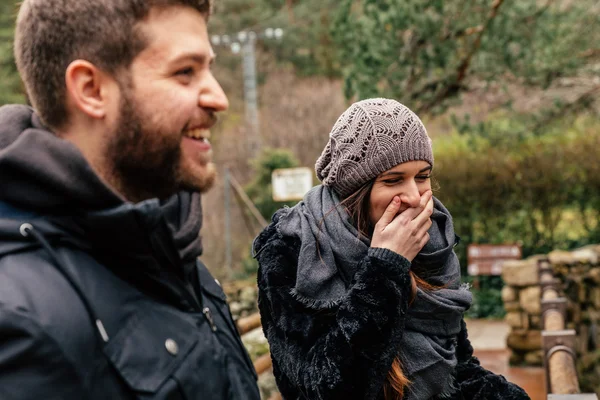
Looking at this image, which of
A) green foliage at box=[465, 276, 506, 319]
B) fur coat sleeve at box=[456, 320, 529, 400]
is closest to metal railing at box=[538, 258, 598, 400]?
fur coat sleeve at box=[456, 320, 529, 400]

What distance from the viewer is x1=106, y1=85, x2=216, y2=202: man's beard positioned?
4.03ft

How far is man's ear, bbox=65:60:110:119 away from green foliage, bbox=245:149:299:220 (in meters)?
13.4

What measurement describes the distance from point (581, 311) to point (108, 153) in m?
7.43

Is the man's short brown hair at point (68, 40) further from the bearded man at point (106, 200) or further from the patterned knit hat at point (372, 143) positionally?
the patterned knit hat at point (372, 143)

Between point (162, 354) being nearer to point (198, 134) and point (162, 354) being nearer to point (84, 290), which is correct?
point (84, 290)

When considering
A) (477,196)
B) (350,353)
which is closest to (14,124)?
(350,353)

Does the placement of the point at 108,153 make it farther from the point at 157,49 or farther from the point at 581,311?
the point at 581,311

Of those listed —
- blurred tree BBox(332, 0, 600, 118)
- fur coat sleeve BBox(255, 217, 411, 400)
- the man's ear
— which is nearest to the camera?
the man's ear

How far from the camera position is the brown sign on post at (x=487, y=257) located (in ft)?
39.0

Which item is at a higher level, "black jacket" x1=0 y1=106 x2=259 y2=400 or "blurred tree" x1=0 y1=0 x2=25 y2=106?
"black jacket" x1=0 y1=106 x2=259 y2=400

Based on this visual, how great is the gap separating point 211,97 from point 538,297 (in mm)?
7897

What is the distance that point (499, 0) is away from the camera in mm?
8039

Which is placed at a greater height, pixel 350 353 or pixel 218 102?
pixel 218 102

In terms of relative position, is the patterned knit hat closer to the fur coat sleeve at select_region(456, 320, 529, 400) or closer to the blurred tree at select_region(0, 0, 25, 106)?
the fur coat sleeve at select_region(456, 320, 529, 400)
